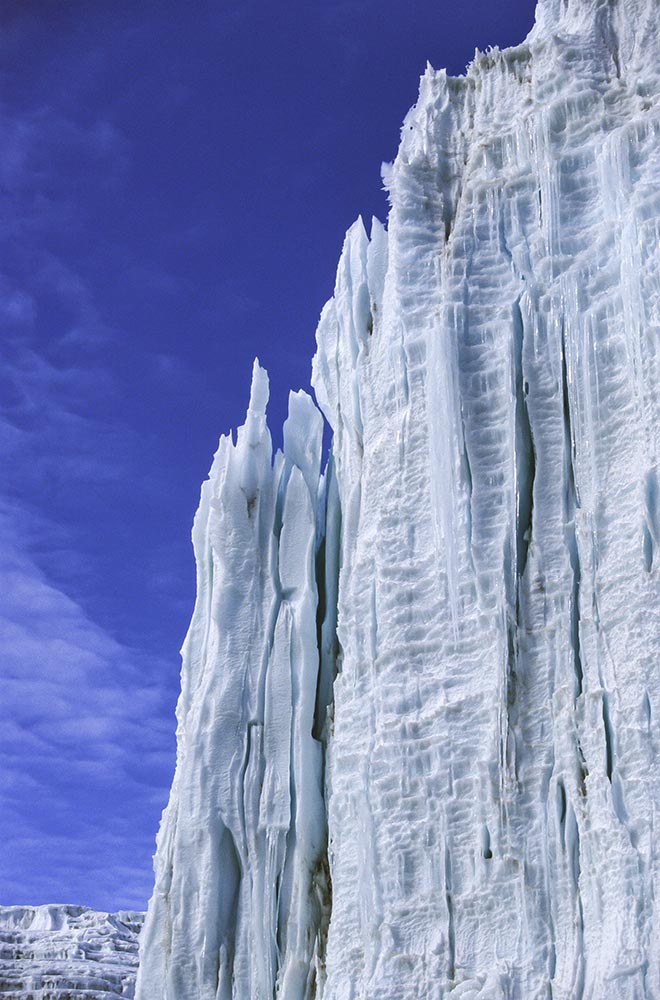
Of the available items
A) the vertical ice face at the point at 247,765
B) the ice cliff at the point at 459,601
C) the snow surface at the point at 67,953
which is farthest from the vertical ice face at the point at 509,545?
the snow surface at the point at 67,953

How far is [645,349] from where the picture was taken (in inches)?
477

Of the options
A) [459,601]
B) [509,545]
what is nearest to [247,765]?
[459,601]

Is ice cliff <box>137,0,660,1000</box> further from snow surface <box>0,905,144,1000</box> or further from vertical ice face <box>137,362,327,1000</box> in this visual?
snow surface <box>0,905,144,1000</box>

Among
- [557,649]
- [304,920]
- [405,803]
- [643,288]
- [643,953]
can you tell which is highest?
[643,288]

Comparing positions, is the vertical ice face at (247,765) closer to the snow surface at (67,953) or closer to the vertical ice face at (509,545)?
the vertical ice face at (509,545)

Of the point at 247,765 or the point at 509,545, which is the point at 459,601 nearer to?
the point at 509,545

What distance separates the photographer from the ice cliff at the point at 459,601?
11.2m

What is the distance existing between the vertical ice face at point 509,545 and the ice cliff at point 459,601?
1.2 inches

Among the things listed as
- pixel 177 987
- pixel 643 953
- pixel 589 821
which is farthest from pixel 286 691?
pixel 643 953

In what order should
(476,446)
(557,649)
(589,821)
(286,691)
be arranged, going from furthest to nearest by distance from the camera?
(286,691)
(476,446)
(557,649)
(589,821)

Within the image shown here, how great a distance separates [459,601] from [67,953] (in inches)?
653

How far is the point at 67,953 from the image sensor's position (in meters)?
25.2

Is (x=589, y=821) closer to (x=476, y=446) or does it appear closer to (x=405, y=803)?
(x=405, y=803)

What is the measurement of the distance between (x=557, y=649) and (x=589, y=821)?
→ 66.9 inches
